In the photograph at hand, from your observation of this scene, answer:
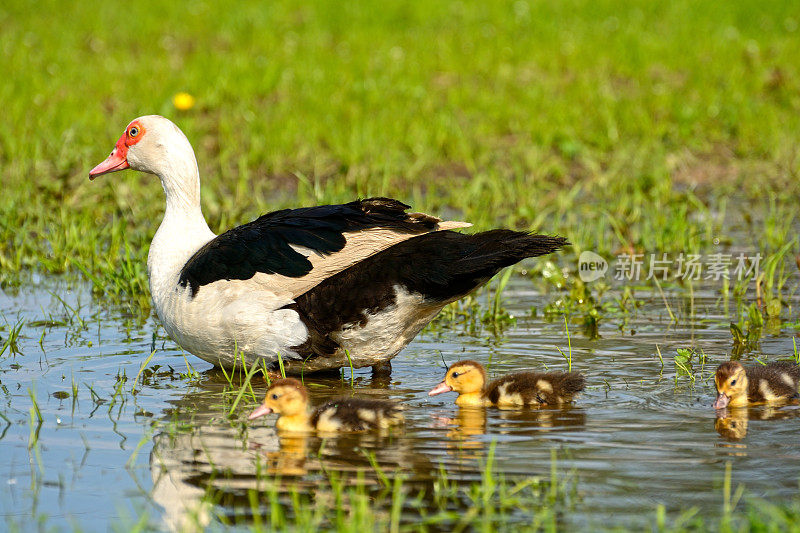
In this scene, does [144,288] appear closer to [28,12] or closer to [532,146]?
[532,146]

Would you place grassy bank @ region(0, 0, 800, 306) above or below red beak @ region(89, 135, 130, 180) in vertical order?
above

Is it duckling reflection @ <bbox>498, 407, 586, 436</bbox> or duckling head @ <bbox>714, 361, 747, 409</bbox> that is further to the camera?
duckling head @ <bbox>714, 361, 747, 409</bbox>

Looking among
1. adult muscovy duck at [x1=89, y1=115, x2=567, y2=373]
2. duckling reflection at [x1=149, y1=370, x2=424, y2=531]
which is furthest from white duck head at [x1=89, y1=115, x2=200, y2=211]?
duckling reflection at [x1=149, y1=370, x2=424, y2=531]

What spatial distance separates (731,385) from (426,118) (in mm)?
7667

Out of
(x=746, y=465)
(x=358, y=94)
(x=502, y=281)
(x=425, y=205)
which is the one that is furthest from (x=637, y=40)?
(x=746, y=465)

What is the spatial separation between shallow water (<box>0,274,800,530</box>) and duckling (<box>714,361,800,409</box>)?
10cm

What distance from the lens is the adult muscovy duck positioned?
5.97m

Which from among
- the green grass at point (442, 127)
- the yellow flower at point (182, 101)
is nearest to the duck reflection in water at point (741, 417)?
the green grass at point (442, 127)

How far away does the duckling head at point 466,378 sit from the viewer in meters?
5.64

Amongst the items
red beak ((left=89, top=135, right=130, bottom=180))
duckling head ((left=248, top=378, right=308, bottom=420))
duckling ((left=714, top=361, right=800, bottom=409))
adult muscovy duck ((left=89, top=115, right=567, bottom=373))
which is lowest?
duckling head ((left=248, top=378, right=308, bottom=420))

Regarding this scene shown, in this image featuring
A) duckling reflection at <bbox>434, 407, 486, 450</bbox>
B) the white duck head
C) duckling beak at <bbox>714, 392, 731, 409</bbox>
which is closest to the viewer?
duckling reflection at <bbox>434, 407, 486, 450</bbox>

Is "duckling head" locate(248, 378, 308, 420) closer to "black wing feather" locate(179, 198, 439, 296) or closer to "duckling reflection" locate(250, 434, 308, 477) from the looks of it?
"duckling reflection" locate(250, 434, 308, 477)

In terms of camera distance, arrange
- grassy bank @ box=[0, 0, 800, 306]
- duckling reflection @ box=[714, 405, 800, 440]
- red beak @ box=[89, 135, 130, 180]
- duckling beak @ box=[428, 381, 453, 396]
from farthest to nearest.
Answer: grassy bank @ box=[0, 0, 800, 306] < red beak @ box=[89, 135, 130, 180] < duckling beak @ box=[428, 381, 453, 396] < duckling reflection @ box=[714, 405, 800, 440]

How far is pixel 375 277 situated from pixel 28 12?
1484 cm
